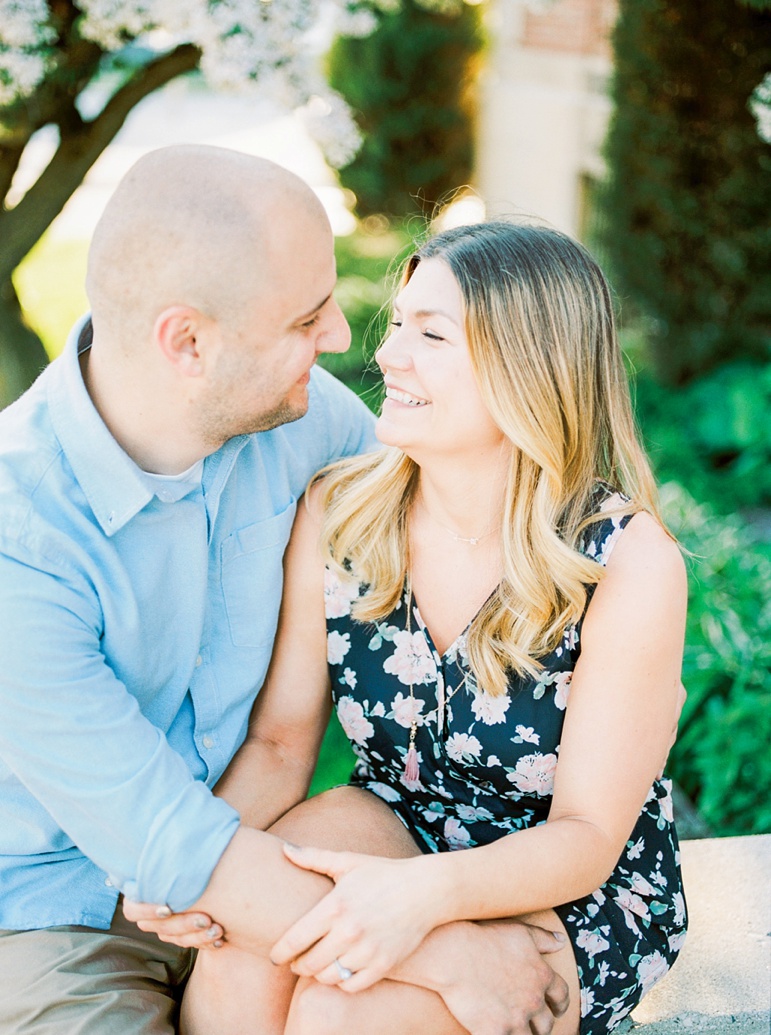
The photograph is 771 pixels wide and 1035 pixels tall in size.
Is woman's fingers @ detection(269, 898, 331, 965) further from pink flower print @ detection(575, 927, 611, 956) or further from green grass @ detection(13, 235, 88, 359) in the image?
green grass @ detection(13, 235, 88, 359)

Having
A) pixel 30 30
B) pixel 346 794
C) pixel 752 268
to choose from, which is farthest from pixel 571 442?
pixel 752 268

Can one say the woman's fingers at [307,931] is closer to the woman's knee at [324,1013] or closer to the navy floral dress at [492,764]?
the woman's knee at [324,1013]

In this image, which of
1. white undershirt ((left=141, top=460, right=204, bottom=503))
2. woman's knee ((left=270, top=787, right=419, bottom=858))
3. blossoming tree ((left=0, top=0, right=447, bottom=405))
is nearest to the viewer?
white undershirt ((left=141, top=460, right=204, bottom=503))

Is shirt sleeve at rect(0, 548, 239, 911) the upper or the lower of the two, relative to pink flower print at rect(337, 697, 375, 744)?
upper

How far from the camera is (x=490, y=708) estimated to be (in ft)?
7.55

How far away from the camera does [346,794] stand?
2396 mm

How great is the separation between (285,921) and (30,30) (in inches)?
121

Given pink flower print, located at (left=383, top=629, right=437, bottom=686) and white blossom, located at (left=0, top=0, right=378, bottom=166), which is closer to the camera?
pink flower print, located at (left=383, top=629, right=437, bottom=686)

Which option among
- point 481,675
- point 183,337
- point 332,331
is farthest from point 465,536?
point 183,337

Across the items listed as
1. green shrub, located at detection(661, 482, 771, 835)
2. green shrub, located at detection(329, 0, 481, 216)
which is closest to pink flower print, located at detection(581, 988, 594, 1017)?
green shrub, located at detection(661, 482, 771, 835)

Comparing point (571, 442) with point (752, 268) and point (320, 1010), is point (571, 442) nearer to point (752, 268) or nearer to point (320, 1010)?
point (320, 1010)

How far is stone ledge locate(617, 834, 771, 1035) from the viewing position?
7.51ft

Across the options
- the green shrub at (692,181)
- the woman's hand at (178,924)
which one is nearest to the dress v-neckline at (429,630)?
the woman's hand at (178,924)

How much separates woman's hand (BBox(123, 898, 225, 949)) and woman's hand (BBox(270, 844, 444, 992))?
123 millimetres
